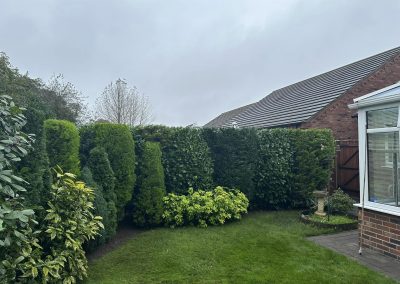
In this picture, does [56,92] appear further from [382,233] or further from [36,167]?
[382,233]

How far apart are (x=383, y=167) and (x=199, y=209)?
3925 millimetres

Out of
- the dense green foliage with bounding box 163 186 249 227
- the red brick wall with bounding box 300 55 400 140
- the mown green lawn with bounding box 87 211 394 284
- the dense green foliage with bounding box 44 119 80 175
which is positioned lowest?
the mown green lawn with bounding box 87 211 394 284

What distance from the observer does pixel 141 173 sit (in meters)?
7.20

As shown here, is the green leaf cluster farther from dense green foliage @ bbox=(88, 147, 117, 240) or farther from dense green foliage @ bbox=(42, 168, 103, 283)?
dense green foliage @ bbox=(42, 168, 103, 283)

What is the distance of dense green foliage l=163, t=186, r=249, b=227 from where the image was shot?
7161 millimetres

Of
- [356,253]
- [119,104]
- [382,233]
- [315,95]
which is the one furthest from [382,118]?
[119,104]

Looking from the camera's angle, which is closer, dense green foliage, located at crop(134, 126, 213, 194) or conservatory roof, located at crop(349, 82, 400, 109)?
conservatory roof, located at crop(349, 82, 400, 109)

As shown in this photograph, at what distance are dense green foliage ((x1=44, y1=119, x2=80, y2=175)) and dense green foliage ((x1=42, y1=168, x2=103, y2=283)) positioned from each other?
1153mm

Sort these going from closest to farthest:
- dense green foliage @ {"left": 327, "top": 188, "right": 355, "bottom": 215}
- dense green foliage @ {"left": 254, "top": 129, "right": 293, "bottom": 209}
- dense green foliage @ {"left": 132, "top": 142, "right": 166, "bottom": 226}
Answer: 1. dense green foliage @ {"left": 132, "top": 142, "right": 166, "bottom": 226}
2. dense green foliage @ {"left": 327, "top": 188, "right": 355, "bottom": 215}
3. dense green foliage @ {"left": 254, "top": 129, "right": 293, "bottom": 209}

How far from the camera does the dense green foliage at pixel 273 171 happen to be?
29.7 ft

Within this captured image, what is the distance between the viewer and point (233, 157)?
862 centimetres

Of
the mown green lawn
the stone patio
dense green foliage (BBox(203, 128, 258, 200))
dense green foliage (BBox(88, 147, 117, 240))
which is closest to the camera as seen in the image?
the mown green lawn

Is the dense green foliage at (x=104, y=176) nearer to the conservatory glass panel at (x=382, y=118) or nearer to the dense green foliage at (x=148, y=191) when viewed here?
the dense green foliage at (x=148, y=191)

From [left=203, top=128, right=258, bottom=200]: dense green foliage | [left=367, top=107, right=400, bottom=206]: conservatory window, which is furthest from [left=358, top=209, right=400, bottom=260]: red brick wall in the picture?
[left=203, top=128, right=258, bottom=200]: dense green foliage
